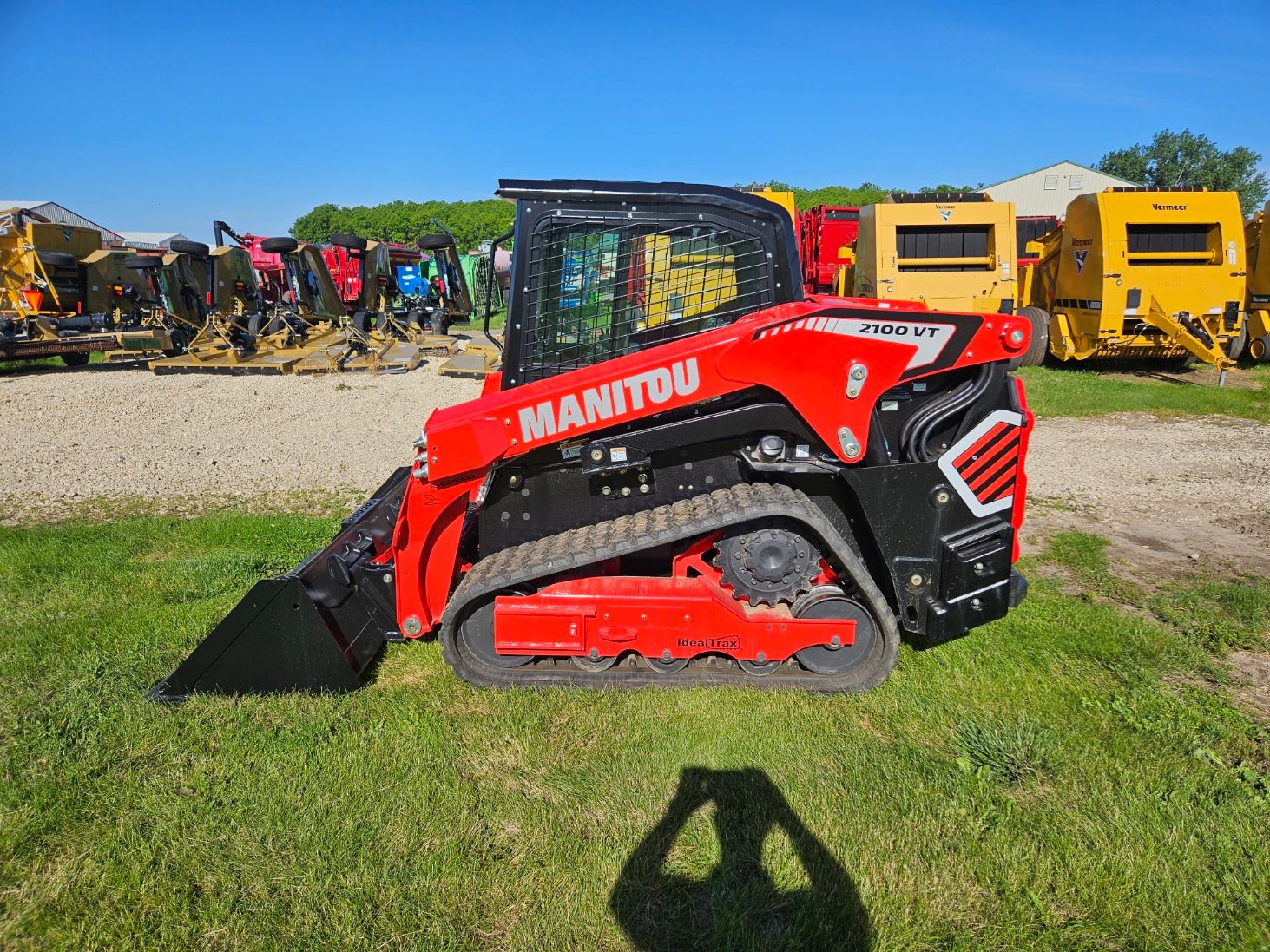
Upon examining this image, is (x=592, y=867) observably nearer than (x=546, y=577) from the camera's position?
Yes

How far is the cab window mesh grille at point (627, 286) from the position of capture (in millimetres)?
3533

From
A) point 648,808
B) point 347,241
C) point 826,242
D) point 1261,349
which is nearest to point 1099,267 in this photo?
point 1261,349

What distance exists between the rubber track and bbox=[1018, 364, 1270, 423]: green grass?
7.64 meters

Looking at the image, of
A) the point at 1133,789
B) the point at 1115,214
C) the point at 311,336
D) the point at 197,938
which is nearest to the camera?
the point at 197,938

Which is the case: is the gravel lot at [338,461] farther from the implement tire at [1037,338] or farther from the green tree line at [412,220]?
the green tree line at [412,220]

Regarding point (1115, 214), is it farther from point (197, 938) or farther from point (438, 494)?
point (197, 938)

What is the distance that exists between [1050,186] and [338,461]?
53.9 m

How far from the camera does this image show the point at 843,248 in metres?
14.7

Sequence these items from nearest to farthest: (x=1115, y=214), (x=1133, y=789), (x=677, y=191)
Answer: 1. (x=1133, y=789)
2. (x=677, y=191)
3. (x=1115, y=214)

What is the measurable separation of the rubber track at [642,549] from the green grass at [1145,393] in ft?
25.1

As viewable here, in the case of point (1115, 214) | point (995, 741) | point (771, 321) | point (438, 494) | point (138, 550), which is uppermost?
point (1115, 214)

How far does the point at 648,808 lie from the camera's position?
9.64ft

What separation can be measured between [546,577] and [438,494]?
64cm

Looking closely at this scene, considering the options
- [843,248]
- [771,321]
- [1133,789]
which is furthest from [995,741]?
[843,248]
